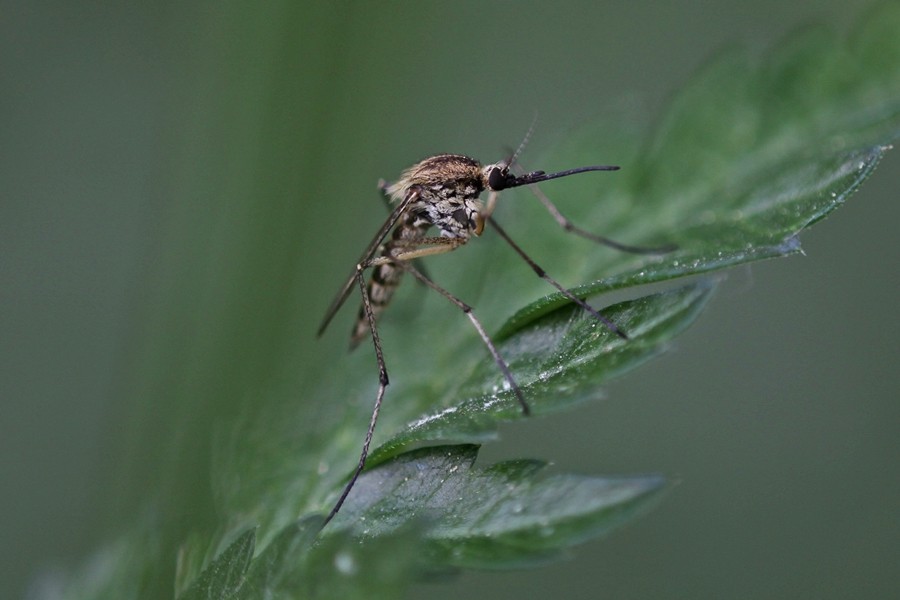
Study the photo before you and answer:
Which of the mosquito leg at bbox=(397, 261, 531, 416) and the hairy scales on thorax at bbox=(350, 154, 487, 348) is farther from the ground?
the hairy scales on thorax at bbox=(350, 154, 487, 348)

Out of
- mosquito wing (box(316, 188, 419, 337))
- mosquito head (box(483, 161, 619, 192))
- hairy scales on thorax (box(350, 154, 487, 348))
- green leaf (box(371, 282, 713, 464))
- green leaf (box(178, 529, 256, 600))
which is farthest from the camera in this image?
hairy scales on thorax (box(350, 154, 487, 348))

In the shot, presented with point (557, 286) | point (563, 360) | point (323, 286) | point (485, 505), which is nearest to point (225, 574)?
point (485, 505)

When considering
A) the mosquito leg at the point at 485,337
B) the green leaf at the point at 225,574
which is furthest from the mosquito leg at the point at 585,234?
the green leaf at the point at 225,574

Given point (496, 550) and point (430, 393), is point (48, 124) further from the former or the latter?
point (496, 550)

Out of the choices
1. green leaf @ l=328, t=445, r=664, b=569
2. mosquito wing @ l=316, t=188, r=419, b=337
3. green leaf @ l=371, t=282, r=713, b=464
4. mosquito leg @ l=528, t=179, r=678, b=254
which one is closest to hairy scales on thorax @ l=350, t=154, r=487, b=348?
mosquito wing @ l=316, t=188, r=419, b=337

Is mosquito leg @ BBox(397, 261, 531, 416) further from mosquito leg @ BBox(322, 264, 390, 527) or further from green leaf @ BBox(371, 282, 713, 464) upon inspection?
mosquito leg @ BBox(322, 264, 390, 527)

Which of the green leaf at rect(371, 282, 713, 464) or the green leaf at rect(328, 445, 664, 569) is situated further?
the green leaf at rect(371, 282, 713, 464)

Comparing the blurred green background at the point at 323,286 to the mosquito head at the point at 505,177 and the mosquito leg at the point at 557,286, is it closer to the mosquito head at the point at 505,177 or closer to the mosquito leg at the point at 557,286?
the mosquito head at the point at 505,177
